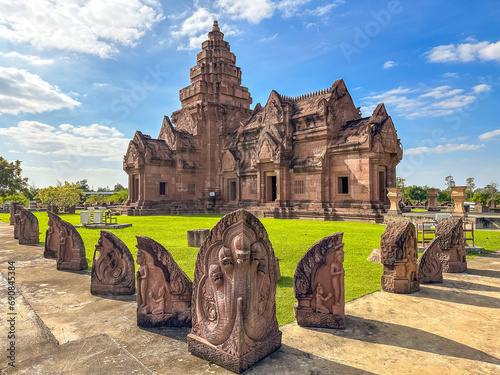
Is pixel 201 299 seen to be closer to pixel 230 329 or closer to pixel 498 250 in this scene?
pixel 230 329

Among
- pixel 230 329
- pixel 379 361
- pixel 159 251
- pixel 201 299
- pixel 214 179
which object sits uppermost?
pixel 214 179

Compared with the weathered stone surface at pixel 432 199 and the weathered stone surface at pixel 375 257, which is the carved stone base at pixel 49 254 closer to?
the weathered stone surface at pixel 375 257

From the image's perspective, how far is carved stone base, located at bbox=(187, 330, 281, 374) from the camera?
3080 millimetres

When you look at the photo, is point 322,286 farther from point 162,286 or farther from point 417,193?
point 417,193

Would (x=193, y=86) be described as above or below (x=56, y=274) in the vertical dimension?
above

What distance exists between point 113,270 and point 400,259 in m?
5.10

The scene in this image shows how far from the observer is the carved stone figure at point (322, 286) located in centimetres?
413

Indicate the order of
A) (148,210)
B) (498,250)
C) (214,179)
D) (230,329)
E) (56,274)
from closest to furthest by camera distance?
(230,329) < (56,274) < (498,250) < (148,210) < (214,179)

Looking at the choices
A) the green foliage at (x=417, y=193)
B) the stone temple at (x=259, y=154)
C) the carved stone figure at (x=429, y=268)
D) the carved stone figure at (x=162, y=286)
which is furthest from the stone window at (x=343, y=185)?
the green foliage at (x=417, y=193)

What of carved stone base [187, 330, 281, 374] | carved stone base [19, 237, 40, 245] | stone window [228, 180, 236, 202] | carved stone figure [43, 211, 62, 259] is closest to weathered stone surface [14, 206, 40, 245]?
carved stone base [19, 237, 40, 245]

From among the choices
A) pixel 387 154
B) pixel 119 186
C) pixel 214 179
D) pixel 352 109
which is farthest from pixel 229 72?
pixel 119 186

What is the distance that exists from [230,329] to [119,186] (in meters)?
110

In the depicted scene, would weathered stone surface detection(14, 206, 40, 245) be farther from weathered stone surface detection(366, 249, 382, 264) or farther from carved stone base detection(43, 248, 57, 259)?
weathered stone surface detection(366, 249, 382, 264)

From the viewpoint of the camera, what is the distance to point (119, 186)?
10419 centimetres
